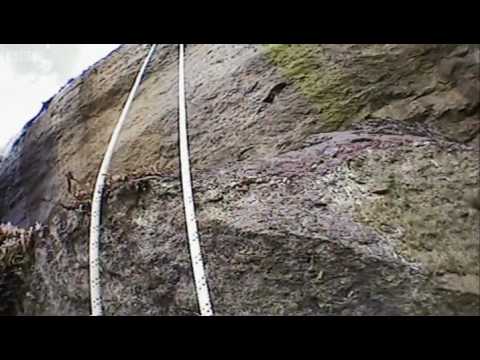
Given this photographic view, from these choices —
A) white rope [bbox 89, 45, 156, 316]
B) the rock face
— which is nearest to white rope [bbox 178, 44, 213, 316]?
the rock face

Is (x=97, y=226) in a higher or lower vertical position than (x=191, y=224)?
higher

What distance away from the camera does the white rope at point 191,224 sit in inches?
57.8

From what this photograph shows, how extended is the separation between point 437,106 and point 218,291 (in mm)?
1245

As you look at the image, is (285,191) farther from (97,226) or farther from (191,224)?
(97,226)

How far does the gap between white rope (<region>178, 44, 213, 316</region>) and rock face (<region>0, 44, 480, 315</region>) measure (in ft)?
0.11

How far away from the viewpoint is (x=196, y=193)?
1.81m

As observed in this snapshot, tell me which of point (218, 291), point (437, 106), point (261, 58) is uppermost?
point (261, 58)

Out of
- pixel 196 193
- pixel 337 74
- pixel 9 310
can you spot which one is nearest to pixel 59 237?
pixel 9 310

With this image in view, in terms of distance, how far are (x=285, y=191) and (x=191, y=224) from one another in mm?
422

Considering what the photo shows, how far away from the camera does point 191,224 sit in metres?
1.69

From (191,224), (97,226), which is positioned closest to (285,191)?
(191,224)

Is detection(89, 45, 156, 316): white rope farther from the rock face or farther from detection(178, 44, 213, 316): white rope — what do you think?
detection(178, 44, 213, 316): white rope
